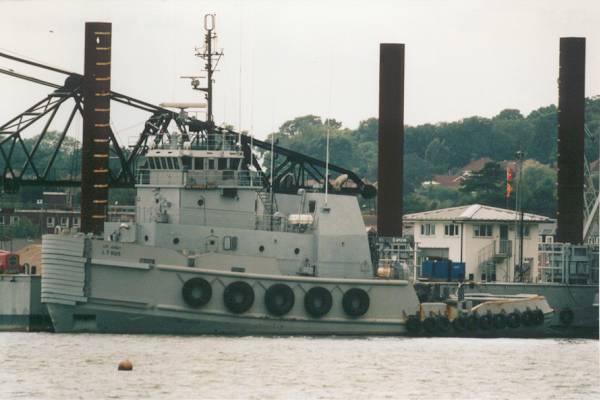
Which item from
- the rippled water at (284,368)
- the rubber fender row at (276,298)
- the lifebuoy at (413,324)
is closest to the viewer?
the rippled water at (284,368)

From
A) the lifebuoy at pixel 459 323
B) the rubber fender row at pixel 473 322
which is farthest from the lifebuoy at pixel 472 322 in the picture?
the lifebuoy at pixel 459 323

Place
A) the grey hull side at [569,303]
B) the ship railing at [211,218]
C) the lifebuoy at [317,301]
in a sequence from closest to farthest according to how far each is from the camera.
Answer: the ship railing at [211,218]
the lifebuoy at [317,301]
the grey hull side at [569,303]

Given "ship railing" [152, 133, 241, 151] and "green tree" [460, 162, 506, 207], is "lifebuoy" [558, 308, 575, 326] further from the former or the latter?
"green tree" [460, 162, 506, 207]

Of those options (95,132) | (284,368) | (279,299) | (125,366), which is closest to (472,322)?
(279,299)

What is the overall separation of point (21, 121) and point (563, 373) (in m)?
30.8

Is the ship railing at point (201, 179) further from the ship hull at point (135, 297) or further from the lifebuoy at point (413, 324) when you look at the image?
the lifebuoy at point (413, 324)

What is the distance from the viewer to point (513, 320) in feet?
214

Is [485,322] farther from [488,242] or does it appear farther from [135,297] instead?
[488,242]

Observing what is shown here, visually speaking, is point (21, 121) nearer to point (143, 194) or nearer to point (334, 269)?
point (143, 194)

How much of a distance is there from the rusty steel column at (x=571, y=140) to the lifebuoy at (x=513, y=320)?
35.8ft

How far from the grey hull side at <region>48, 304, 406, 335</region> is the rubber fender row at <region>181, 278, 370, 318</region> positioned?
19.1 inches

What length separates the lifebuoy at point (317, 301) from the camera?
201 feet

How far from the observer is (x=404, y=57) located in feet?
252

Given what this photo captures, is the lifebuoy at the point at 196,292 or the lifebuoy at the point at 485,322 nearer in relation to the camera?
the lifebuoy at the point at 196,292
